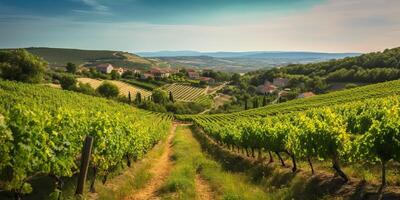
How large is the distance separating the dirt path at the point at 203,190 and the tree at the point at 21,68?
70896 millimetres

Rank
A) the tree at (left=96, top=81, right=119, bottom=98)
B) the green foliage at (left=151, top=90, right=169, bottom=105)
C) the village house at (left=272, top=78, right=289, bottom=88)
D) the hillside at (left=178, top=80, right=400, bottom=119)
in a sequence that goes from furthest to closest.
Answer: the village house at (left=272, top=78, right=289, bottom=88) → the green foliage at (left=151, top=90, right=169, bottom=105) → the tree at (left=96, top=81, right=119, bottom=98) → the hillside at (left=178, top=80, right=400, bottom=119)

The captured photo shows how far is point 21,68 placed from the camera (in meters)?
80.6

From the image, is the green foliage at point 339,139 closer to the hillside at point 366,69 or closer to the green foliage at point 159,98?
the green foliage at point 159,98

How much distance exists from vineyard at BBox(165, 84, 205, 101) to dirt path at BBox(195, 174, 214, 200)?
118 meters

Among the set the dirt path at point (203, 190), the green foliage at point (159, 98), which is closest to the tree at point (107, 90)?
the green foliage at point (159, 98)

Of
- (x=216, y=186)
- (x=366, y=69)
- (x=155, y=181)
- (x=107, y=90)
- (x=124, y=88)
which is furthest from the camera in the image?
(x=366, y=69)

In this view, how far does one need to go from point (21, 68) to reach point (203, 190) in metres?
74.6

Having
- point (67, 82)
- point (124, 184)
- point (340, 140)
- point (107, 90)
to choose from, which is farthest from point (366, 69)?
point (124, 184)

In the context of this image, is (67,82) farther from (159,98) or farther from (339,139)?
(339,139)

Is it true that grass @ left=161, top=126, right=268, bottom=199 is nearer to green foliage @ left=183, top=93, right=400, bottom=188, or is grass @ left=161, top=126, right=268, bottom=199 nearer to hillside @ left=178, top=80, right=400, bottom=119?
green foliage @ left=183, top=93, right=400, bottom=188

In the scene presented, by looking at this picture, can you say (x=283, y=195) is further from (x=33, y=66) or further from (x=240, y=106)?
(x=240, y=106)

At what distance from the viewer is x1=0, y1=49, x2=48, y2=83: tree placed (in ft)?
262

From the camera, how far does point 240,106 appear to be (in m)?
132

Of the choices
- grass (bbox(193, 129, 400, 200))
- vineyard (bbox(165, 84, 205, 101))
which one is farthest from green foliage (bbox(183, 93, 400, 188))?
vineyard (bbox(165, 84, 205, 101))
